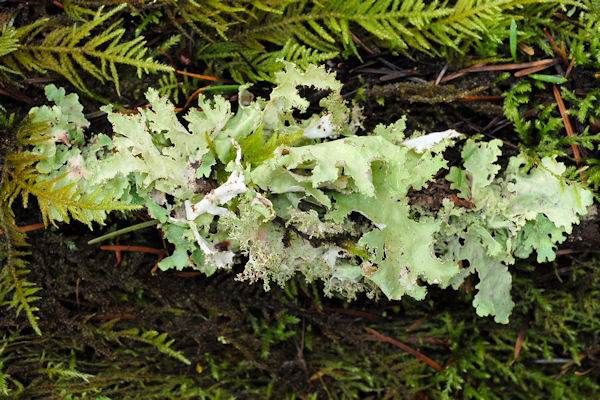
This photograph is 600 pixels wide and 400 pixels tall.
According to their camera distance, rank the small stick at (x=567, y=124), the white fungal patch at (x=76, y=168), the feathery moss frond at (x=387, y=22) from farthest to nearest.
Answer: the small stick at (x=567, y=124) → the feathery moss frond at (x=387, y=22) → the white fungal patch at (x=76, y=168)

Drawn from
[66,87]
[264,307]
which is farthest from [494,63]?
[66,87]

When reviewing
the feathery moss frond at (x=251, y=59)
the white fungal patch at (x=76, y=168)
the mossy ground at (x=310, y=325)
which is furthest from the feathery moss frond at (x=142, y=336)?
the feathery moss frond at (x=251, y=59)

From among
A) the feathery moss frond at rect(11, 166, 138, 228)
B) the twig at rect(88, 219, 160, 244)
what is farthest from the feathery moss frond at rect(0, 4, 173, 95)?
the twig at rect(88, 219, 160, 244)

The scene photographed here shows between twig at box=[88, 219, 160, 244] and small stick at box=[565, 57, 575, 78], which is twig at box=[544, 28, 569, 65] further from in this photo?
twig at box=[88, 219, 160, 244]

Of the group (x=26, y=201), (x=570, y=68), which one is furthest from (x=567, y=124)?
(x=26, y=201)

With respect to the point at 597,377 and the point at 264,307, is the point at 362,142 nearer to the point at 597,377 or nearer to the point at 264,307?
the point at 264,307

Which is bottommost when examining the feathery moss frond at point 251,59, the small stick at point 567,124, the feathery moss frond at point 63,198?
the feathery moss frond at point 63,198

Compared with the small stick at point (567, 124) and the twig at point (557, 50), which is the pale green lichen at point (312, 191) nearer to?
the small stick at point (567, 124)
